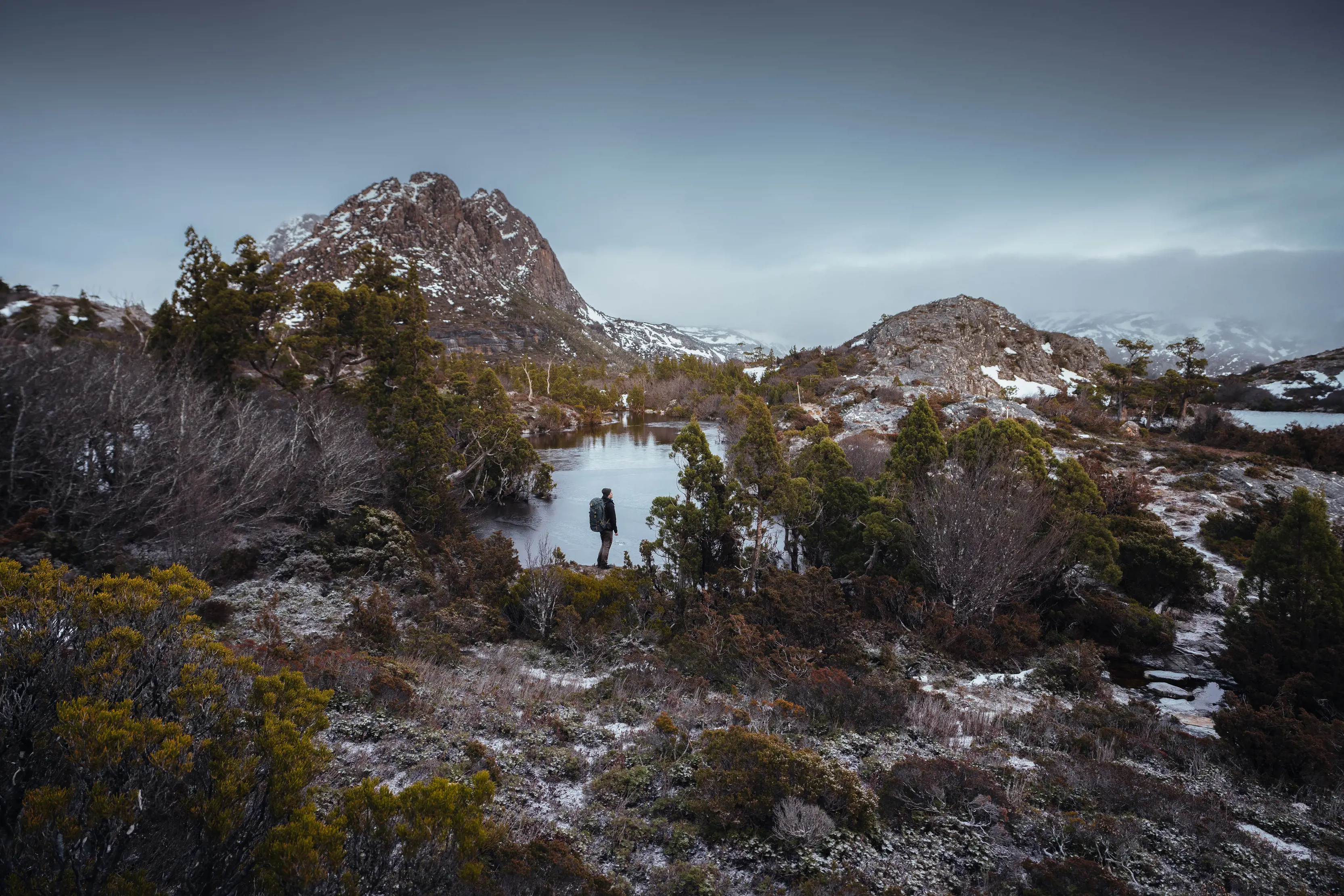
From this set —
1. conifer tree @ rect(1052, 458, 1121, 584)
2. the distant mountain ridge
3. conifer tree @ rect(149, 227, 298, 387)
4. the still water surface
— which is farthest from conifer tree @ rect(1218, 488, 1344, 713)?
the distant mountain ridge

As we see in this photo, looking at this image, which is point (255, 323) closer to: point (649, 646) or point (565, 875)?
point (649, 646)

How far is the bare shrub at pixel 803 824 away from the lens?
392 cm

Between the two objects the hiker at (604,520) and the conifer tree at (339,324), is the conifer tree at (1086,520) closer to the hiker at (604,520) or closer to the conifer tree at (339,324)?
the hiker at (604,520)

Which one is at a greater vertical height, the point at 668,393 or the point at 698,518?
the point at 668,393

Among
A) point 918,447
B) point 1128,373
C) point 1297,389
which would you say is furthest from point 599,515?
point 1297,389

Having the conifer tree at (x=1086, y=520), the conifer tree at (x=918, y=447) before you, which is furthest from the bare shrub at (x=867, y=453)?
the conifer tree at (x=1086, y=520)

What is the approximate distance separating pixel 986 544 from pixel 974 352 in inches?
2228

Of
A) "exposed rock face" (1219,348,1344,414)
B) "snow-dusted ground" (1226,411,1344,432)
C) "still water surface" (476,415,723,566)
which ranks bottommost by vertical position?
"still water surface" (476,415,723,566)

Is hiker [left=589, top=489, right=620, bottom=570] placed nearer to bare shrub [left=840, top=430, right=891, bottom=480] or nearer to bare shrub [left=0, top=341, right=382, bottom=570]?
bare shrub [left=0, top=341, right=382, bottom=570]

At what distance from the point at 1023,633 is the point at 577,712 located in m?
8.37

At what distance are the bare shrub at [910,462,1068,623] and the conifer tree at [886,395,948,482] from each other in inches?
79.0

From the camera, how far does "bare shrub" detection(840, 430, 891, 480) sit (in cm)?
2088

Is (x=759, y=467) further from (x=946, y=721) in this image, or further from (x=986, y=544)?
(x=946, y=721)

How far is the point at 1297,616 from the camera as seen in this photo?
7.82 metres
